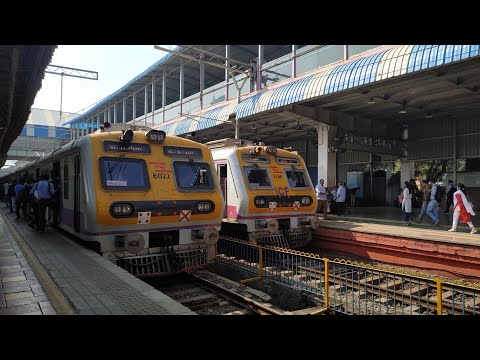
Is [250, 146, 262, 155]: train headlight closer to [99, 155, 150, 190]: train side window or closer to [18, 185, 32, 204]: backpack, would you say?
[99, 155, 150, 190]: train side window

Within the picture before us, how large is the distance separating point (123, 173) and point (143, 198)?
Result: 57 cm

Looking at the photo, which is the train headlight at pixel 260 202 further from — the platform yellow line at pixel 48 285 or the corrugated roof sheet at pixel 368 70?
the platform yellow line at pixel 48 285

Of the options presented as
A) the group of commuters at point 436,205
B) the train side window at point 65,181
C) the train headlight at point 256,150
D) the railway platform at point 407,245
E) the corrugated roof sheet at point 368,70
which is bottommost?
the railway platform at point 407,245

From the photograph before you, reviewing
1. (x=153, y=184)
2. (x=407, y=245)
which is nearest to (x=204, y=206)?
(x=153, y=184)

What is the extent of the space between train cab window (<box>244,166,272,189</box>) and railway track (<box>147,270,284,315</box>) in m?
2.66

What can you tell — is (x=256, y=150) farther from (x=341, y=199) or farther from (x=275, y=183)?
(x=341, y=199)

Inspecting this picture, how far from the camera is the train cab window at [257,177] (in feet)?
Answer: 30.5

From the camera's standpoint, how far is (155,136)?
6.98 metres

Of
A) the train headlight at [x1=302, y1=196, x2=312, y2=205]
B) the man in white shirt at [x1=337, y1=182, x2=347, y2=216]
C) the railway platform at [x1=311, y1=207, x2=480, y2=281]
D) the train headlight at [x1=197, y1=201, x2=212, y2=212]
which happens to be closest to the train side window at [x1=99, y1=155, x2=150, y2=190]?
the train headlight at [x1=197, y1=201, x2=212, y2=212]

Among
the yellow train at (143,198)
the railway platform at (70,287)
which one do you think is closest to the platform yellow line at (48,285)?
the railway platform at (70,287)

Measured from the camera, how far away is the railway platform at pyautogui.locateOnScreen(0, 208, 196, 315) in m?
3.81

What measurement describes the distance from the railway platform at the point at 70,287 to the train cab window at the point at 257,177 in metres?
4.23
